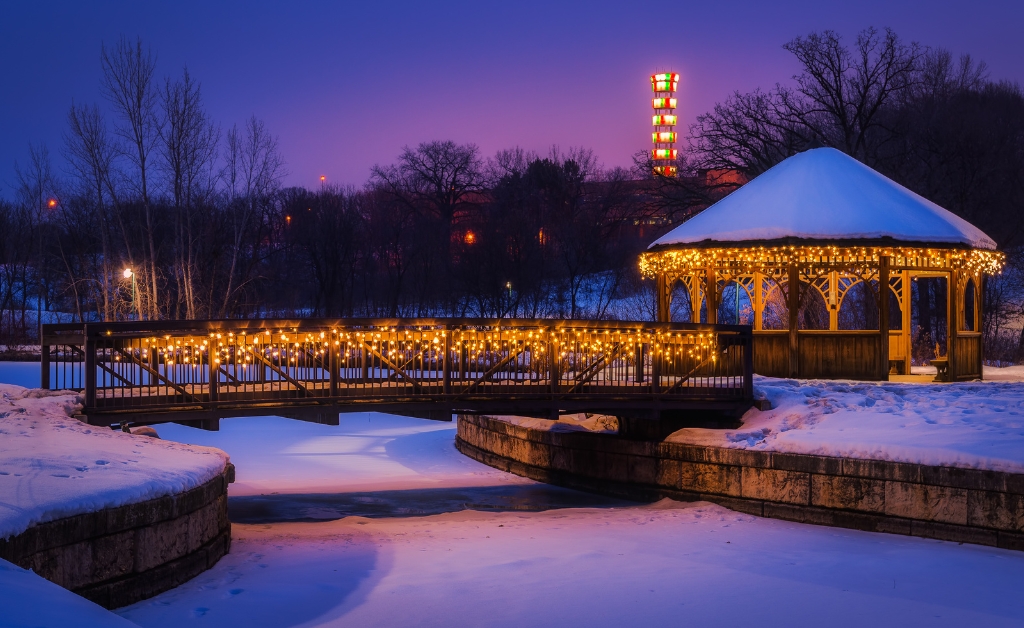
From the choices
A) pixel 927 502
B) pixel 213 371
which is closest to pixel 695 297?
pixel 927 502

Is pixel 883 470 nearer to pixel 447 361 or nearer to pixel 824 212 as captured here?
pixel 447 361

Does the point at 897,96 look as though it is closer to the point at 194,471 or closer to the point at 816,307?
the point at 816,307

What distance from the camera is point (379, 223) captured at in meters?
61.9

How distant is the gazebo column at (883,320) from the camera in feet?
65.2

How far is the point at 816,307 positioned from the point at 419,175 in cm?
3189

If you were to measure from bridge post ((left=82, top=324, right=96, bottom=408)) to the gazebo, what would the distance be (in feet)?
39.8

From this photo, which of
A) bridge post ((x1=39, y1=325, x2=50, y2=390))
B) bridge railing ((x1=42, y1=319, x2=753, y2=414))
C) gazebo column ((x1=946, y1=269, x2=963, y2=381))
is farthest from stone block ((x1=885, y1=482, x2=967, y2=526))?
bridge post ((x1=39, y1=325, x2=50, y2=390))

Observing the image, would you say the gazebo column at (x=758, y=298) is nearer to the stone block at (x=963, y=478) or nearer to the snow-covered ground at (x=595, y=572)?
the snow-covered ground at (x=595, y=572)

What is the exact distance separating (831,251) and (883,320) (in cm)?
168

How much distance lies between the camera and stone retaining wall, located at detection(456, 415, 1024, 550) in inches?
488

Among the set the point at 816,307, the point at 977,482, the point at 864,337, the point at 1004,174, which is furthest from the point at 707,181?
the point at 977,482

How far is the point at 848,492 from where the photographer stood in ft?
44.8

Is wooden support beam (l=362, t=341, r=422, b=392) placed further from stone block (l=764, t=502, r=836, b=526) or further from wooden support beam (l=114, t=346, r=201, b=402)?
stone block (l=764, t=502, r=836, b=526)

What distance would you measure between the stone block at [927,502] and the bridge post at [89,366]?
10696mm
